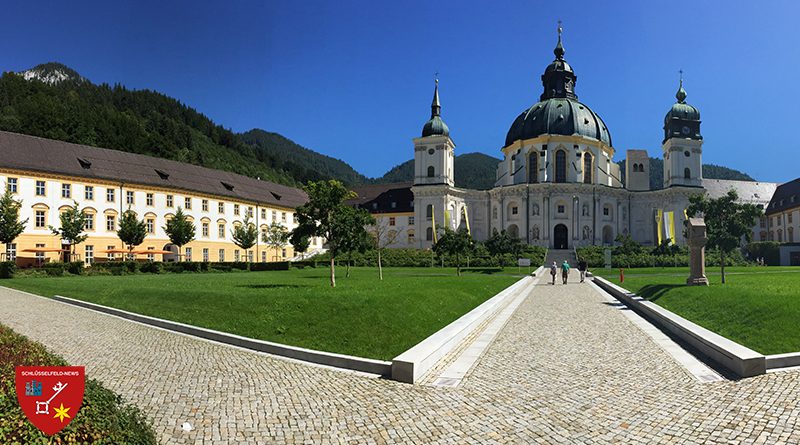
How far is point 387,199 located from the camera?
92.9m

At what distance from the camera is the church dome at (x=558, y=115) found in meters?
81.7

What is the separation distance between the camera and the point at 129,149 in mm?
95125

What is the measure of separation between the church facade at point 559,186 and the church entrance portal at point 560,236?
15 centimetres

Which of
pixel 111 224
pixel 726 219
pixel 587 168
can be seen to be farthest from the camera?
pixel 587 168

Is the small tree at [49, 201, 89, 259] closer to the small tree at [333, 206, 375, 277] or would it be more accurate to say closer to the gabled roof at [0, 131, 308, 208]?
the gabled roof at [0, 131, 308, 208]

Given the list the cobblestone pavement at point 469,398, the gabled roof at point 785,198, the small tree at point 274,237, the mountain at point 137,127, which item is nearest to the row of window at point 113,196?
the small tree at point 274,237

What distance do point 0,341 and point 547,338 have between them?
11.5m

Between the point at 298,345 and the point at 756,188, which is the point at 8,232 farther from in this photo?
the point at 756,188

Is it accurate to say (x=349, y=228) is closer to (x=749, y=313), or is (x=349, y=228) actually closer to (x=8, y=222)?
(x=749, y=313)

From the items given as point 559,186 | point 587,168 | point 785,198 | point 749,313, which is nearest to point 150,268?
point 749,313

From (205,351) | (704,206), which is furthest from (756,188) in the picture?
(205,351)

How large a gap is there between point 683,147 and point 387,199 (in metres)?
49.5

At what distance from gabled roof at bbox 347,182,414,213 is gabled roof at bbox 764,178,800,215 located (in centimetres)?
6033

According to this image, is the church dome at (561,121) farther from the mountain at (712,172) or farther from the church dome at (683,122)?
the mountain at (712,172)
